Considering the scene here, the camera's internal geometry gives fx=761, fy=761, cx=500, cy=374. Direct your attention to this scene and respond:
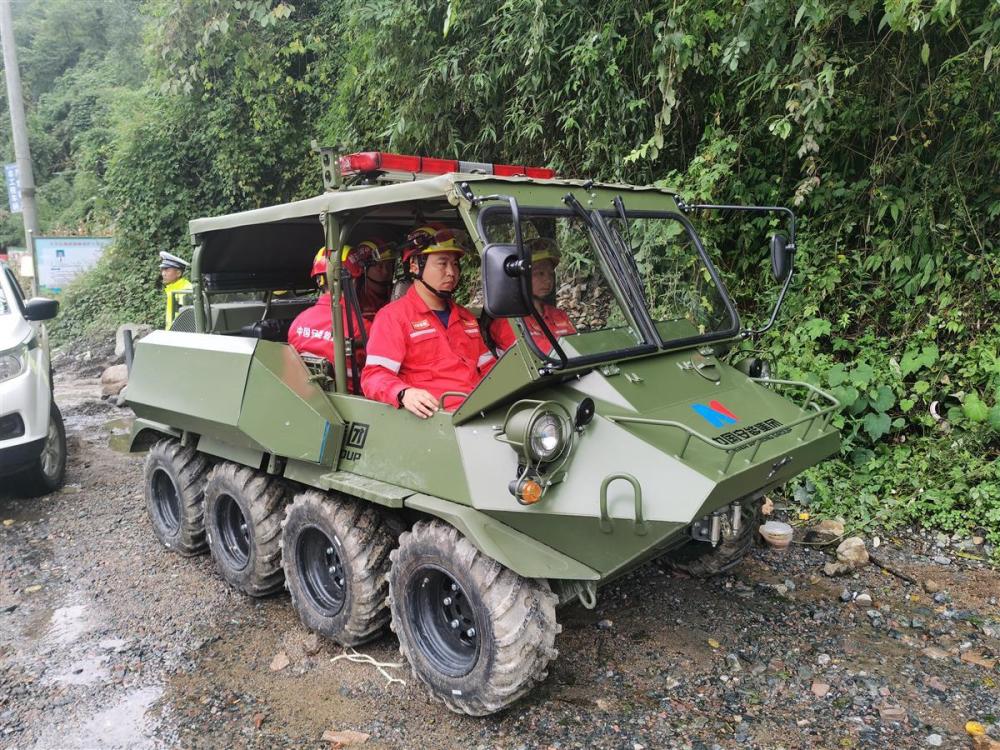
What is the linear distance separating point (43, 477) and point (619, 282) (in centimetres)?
536

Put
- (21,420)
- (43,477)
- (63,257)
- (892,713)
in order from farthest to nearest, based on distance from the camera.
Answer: (63,257), (43,477), (21,420), (892,713)

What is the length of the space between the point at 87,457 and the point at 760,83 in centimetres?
709

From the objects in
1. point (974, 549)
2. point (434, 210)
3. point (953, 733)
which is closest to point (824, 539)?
point (974, 549)

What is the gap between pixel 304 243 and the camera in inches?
209

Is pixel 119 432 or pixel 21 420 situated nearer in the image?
pixel 21 420

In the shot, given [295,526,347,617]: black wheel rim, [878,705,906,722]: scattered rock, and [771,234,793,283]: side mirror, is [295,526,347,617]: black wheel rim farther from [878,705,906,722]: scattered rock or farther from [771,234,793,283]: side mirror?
[771,234,793,283]: side mirror

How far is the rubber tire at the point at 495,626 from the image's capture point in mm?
3033

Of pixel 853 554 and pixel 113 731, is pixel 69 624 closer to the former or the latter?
pixel 113 731

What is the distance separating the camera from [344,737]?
322cm

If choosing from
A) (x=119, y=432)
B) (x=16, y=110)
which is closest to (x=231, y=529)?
(x=119, y=432)

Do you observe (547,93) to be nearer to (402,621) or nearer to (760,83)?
Result: (760,83)

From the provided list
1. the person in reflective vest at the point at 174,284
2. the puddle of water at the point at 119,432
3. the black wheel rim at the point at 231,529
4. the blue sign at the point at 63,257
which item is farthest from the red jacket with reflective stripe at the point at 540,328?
the blue sign at the point at 63,257

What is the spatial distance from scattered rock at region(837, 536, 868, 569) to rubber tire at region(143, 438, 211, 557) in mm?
4079

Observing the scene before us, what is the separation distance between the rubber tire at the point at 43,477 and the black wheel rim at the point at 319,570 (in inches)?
132
